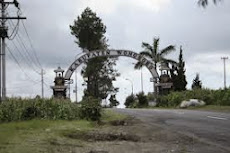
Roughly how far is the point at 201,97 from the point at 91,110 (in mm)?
25044

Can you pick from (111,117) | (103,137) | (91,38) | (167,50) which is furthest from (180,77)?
(103,137)

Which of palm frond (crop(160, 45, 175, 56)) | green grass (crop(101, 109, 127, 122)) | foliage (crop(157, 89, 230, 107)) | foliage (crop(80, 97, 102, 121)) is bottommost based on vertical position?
green grass (crop(101, 109, 127, 122))

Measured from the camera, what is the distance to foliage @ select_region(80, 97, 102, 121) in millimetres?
31108

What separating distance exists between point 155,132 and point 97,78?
73266 millimetres

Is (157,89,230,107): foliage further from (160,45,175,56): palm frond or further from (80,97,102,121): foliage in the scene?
(80,97,102,121): foliage

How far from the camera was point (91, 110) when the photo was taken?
103 feet

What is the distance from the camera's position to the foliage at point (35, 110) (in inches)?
1190

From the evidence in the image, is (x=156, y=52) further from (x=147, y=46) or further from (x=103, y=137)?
(x=103, y=137)

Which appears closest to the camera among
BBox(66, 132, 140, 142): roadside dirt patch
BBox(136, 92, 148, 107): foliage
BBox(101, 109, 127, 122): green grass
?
BBox(66, 132, 140, 142): roadside dirt patch

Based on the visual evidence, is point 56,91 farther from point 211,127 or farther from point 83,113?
point 211,127

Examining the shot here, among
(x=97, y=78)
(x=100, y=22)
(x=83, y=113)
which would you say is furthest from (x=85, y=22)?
(x=83, y=113)

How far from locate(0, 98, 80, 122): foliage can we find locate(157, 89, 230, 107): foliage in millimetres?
19460

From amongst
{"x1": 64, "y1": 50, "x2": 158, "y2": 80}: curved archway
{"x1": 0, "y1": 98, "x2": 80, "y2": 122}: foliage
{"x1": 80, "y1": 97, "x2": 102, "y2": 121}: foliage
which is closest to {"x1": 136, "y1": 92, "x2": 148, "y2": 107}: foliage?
{"x1": 64, "y1": 50, "x2": 158, "y2": 80}: curved archway

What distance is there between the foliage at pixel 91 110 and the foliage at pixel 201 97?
1833 centimetres
